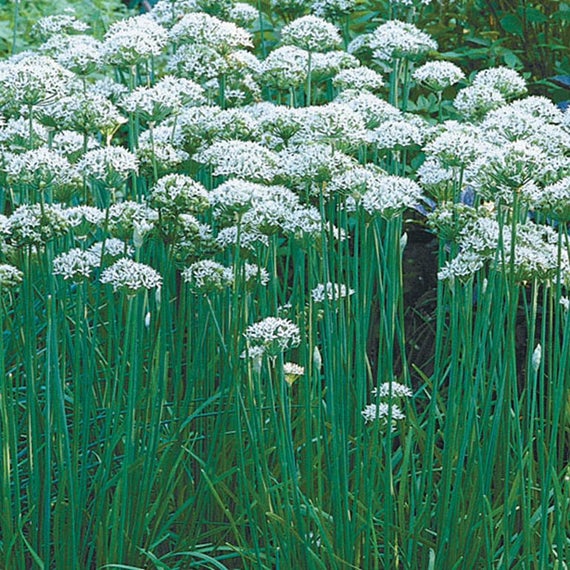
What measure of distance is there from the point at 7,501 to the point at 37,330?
0.87m

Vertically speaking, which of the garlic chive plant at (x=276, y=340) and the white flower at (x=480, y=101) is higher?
the white flower at (x=480, y=101)

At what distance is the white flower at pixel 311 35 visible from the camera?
3.12 metres

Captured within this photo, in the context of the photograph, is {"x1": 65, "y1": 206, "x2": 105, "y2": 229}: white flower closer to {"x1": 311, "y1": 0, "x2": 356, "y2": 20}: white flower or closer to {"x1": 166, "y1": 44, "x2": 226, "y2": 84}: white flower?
{"x1": 166, "y1": 44, "x2": 226, "y2": 84}: white flower

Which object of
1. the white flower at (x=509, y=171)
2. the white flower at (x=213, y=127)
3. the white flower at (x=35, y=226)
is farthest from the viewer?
the white flower at (x=213, y=127)

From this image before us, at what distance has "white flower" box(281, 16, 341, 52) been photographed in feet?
10.3

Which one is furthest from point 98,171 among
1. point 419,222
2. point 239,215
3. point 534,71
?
point 534,71

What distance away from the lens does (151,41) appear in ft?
9.25

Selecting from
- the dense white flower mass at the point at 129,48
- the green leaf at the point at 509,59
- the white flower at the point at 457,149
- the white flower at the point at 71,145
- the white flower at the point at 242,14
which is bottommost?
the white flower at the point at 71,145

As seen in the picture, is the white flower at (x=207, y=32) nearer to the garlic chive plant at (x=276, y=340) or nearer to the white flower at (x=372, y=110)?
the garlic chive plant at (x=276, y=340)

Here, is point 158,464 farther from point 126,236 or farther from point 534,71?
point 534,71

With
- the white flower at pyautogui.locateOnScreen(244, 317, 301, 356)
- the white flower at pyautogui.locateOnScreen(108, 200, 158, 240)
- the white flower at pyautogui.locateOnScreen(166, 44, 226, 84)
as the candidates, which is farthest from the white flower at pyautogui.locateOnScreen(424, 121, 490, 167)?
the white flower at pyautogui.locateOnScreen(166, 44, 226, 84)

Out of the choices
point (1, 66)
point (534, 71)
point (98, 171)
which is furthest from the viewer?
point (534, 71)

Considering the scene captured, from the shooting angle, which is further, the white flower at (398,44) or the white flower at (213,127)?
the white flower at (398,44)

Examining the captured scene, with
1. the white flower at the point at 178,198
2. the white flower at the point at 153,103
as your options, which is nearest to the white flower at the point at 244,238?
the white flower at the point at 178,198
